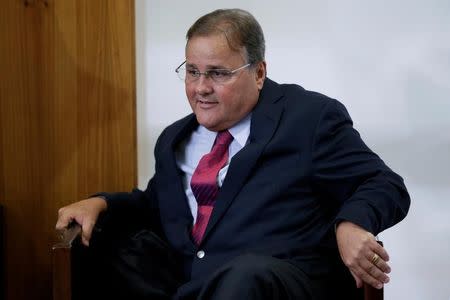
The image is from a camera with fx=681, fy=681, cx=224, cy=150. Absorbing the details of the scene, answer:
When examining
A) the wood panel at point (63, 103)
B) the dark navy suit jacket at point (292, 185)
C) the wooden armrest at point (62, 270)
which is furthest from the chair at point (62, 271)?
the wood panel at point (63, 103)

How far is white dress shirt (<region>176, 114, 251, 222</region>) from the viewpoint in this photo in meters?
1.98

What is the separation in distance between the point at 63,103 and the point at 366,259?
52.8 inches

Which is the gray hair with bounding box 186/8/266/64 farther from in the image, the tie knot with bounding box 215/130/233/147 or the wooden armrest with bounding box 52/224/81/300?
the wooden armrest with bounding box 52/224/81/300

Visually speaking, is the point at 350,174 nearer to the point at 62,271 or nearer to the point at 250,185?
the point at 250,185

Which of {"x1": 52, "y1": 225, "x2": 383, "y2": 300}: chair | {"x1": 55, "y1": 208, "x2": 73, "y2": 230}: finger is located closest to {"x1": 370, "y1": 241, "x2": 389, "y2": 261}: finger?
{"x1": 52, "y1": 225, "x2": 383, "y2": 300}: chair

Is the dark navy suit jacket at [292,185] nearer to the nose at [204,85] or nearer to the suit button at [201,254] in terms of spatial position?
the suit button at [201,254]

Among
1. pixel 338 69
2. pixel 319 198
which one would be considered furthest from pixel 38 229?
pixel 338 69

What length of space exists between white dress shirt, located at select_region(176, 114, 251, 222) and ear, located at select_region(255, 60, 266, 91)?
10 centimetres

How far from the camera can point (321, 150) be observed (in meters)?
1.81

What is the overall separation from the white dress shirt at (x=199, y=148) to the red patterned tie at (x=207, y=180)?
17mm

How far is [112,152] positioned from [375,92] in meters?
1.07

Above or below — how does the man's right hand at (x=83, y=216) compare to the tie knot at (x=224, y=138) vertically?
below

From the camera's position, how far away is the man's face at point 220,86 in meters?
1.88

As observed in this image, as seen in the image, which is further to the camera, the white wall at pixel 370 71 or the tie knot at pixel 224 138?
the white wall at pixel 370 71
